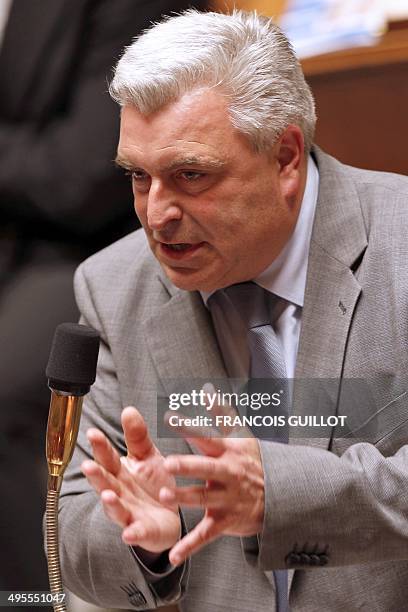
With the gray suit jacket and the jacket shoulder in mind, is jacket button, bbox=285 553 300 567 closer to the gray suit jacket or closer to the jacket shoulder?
the gray suit jacket

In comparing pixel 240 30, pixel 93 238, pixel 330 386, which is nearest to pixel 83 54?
pixel 93 238

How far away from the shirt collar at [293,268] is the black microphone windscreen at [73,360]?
508 millimetres

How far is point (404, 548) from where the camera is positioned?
156 centimetres

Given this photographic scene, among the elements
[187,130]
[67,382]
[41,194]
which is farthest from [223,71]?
[41,194]

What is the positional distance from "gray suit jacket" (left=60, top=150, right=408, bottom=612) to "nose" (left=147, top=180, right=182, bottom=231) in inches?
9.2

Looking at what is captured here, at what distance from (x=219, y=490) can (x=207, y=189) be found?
0.46 meters

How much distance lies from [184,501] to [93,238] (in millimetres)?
1177

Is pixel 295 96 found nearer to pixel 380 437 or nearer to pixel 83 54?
pixel 380 437

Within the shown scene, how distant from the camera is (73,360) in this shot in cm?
129

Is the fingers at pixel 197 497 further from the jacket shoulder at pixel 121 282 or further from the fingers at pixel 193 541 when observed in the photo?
the jacket shoulder at pixel 121 282

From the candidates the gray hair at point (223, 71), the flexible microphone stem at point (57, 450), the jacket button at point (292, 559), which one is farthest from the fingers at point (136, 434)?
the gray hair at point (223, 71)

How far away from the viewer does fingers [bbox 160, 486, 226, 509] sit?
1319 mm

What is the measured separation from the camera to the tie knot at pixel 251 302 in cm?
176

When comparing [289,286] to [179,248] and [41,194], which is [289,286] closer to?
[179,248]
